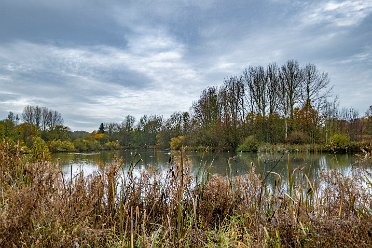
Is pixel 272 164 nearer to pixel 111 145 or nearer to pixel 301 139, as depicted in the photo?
pixel 301 139

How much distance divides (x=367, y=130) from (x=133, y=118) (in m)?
48.5

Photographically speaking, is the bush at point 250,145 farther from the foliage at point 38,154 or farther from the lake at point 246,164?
the foliage at point 38,154

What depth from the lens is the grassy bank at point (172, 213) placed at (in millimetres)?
2400

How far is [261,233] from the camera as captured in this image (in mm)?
2500

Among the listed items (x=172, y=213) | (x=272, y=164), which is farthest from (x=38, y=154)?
(x=272, y=164)

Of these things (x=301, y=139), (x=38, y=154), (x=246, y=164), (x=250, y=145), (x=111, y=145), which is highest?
(x=301, y=139)

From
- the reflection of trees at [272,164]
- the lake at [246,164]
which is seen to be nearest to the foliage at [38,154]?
the lake at [246,164]

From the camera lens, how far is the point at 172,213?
10.8 feet

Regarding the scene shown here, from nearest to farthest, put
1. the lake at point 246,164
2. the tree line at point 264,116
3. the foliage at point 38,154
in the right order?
the lake at point 246,164 < the foliage at point 38,154 < the tree line at point 264,116

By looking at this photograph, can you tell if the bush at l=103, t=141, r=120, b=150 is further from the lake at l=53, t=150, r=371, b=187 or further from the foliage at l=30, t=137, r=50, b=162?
the foliage at l=30, t=137, r=50, b=162

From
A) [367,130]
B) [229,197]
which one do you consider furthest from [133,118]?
[229,197]

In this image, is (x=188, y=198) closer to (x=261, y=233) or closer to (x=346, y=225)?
(x=261, y=233)

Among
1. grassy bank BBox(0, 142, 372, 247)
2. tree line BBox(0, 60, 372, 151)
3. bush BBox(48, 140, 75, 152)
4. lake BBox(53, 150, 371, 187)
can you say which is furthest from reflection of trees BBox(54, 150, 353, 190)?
bush BBox(48, 140, 75, 152)

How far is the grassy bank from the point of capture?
240cm
